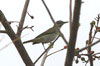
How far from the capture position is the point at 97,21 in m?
1.09

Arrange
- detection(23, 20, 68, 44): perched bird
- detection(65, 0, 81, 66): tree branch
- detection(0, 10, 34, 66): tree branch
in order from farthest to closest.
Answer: detection(23, 20, 68, 44): perched bird → detection(0, 10, 34, 66): tree branch → detection(65, 0, 81, 66): tree branch

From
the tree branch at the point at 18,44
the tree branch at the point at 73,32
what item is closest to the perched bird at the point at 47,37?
the tree branch at the point at 18,44

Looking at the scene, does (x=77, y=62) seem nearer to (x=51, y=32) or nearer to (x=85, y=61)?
(x=85, y=61)

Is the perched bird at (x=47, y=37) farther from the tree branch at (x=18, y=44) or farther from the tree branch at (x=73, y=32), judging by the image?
the tree branch at (x=73, y=32)

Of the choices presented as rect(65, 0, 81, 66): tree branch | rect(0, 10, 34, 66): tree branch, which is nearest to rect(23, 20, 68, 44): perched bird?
rect(0, 10, 34, 66): tree branch

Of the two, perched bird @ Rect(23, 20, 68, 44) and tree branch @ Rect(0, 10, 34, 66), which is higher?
tree branch @ Rect(0, 10, 34, 66)

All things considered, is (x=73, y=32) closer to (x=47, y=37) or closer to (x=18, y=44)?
(x=18, y=44)

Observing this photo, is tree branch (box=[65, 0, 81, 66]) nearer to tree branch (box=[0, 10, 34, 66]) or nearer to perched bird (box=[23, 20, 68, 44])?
tree branch (box=[0, 10, 34, 66])

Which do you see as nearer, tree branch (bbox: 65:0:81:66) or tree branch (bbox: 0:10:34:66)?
tree branch (bbox: 65:0:81:66)

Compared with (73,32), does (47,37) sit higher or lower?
lower

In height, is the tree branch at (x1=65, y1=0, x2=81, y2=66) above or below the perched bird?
above

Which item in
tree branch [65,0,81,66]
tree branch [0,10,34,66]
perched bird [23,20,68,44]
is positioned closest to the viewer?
tree branch [65,0,81,66]

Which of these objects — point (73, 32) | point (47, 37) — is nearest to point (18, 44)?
point (73, 32)

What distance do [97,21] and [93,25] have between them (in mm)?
40
